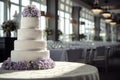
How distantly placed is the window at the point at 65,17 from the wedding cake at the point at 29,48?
51.6 feet

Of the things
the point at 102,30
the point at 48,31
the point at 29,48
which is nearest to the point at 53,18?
the point at 48,31

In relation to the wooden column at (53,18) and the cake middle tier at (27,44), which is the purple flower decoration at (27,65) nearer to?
the cake middle tier at (27,44)

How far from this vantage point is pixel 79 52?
7035 mm

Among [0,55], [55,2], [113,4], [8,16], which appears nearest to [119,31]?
[113,4]

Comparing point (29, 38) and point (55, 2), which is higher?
point (55, 2)

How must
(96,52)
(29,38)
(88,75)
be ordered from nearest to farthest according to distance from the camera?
(88,75)
(29,38)
(96,52)

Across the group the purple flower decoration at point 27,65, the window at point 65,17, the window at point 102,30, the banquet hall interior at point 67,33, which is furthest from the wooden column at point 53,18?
the window at point 102,30

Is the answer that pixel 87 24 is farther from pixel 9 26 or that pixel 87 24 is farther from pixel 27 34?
pixel 27 34

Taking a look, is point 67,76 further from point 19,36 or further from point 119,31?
point 119,31

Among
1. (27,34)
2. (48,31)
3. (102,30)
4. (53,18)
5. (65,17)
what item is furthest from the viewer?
(102,30)

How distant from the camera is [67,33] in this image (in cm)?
2088

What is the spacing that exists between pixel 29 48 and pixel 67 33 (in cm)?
1780

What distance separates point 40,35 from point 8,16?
323 inches

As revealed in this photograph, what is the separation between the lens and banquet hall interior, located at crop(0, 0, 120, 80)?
743 cm
